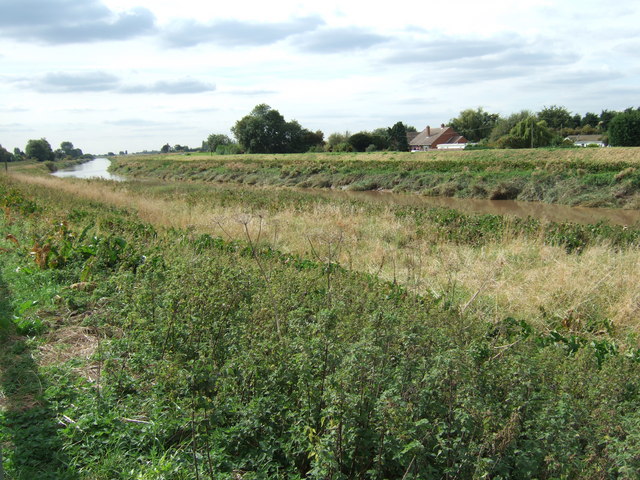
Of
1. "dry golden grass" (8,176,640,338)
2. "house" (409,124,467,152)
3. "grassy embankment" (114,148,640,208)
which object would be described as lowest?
"dry golden grass" (8,176,640,338)

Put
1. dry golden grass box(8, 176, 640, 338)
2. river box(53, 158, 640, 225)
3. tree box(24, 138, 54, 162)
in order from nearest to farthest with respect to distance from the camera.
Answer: dry golden grass box(8, 176, 640, 338), river box(53, 158, 640, 225), tree box(24, 138, 54, 162)

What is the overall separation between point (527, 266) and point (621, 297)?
8.35 ft

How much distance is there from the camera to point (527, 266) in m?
9.49

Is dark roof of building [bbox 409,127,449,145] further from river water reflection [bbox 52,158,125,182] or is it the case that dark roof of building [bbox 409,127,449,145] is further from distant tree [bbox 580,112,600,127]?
river water reflection [bbox 52,158,125,182]

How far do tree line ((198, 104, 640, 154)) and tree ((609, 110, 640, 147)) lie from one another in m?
8.97

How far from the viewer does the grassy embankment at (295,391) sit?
3023mm

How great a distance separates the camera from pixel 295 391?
3.59 m

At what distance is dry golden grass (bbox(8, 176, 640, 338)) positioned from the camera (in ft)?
22.0

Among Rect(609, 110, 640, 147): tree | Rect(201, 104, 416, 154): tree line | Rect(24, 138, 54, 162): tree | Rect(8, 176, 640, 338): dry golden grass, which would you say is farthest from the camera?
Rect(24, 138, 54, 162): tree

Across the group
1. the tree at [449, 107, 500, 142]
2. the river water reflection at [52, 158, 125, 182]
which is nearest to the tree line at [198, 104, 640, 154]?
the tree at [449, 107, 500, 142]

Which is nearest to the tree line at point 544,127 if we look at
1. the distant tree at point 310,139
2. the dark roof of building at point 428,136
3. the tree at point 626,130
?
the tree at point 626,130

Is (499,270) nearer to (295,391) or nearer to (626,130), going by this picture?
(295,391)

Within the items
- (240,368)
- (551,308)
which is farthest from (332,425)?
(551,308)

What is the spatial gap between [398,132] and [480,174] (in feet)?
127
